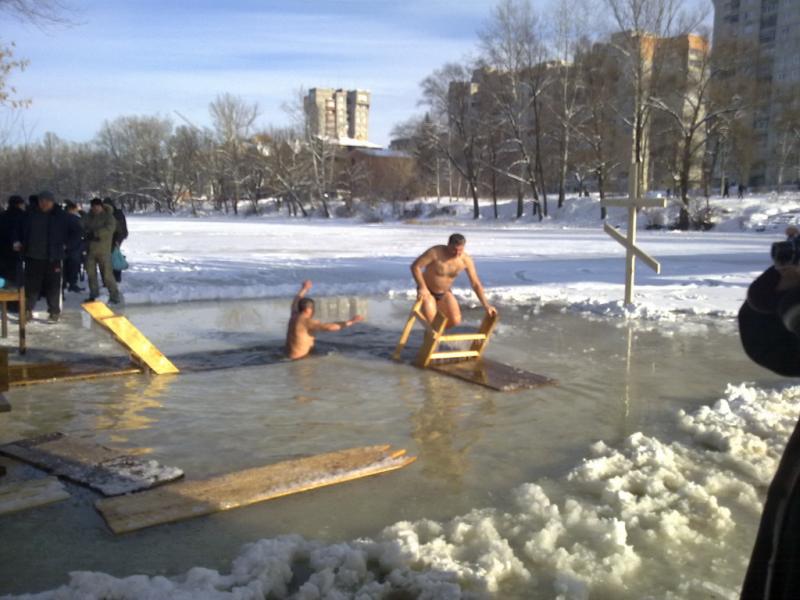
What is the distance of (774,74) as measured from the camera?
7356cm

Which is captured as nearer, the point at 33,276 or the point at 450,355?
the point at 450,355

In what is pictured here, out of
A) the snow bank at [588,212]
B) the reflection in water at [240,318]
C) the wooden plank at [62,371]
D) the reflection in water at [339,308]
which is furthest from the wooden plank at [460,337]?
the snow bank at [588,212]

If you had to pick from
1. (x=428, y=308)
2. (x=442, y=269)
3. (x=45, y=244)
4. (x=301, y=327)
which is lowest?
(x=301, y=327)

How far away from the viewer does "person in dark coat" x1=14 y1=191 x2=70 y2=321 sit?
32.3 ft

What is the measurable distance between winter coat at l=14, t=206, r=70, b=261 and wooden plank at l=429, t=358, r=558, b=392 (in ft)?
18.0

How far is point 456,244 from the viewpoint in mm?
8664

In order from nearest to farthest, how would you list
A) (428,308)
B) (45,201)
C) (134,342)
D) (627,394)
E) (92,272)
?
1. (627,394)
2. (134,342)
3. (428,308)
4. (45,201)
5. (92,272)

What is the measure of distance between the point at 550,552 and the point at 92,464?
285 centimetres

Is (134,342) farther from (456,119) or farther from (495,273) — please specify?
(456,119)

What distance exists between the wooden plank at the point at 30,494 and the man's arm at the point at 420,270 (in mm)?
4755

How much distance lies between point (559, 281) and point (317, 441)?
11.1m

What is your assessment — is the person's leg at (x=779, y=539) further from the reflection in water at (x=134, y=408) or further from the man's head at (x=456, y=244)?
the man's head at (x=456, y=244)

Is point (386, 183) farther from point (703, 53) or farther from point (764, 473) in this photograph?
point (764, 473)

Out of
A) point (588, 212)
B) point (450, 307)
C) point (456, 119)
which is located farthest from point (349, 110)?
point (450, 307)
